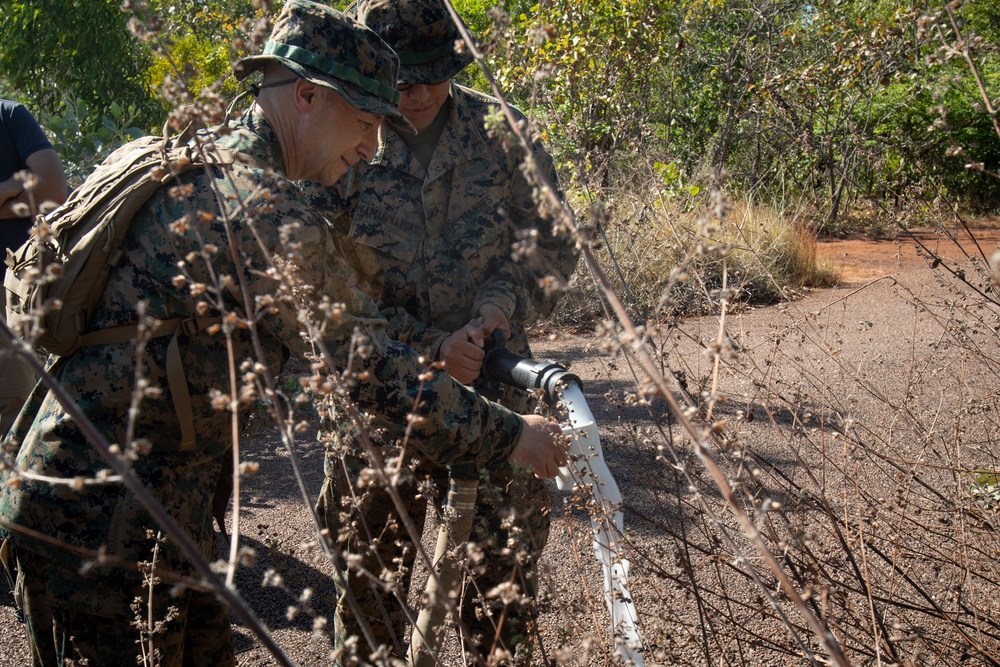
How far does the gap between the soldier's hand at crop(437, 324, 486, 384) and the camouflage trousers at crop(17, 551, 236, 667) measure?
91 centimetres

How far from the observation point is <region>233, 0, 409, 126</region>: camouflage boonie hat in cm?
206

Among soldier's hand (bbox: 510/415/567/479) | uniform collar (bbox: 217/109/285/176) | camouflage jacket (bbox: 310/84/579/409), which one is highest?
uniform collar (bbox: 217/109/285/176)

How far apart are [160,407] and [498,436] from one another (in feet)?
2.50

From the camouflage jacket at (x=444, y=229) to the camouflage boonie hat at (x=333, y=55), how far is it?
66 cm

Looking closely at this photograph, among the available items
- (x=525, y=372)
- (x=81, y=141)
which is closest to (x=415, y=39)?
(x=525, y=372)

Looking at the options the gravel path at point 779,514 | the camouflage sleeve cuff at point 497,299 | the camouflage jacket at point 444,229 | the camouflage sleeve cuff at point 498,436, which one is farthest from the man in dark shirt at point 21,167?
the camouflage sleeve cuff at point 498,436

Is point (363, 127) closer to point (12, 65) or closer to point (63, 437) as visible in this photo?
point (63, 437)

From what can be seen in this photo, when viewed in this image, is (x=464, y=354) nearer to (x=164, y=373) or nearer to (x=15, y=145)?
(x=164, y=373)

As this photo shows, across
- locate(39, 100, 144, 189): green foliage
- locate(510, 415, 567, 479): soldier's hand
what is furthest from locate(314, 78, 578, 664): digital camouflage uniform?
locate(39, 100, 144, 189): green foliage

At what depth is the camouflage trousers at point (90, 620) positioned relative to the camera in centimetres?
189

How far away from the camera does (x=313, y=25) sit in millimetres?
2090

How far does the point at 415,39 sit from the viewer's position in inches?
105

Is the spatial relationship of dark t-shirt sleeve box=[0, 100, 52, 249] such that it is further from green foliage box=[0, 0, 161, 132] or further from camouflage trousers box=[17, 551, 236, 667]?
green foliage box=[0, 0, 161, 132]

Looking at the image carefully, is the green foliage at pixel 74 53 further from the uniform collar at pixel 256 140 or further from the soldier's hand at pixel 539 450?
the soldier's hand at pixel 539 450
